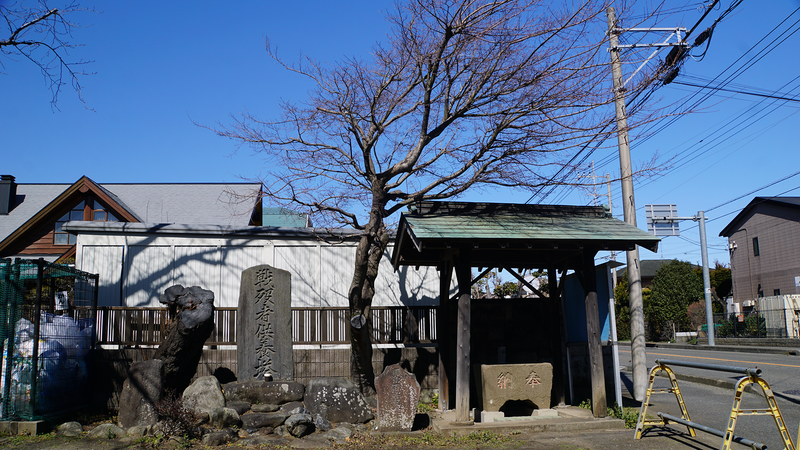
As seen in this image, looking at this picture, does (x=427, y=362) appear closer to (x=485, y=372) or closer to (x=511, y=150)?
(x=485, y=372)

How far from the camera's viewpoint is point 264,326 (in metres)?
11.2

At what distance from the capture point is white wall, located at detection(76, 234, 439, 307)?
13617 millimetres

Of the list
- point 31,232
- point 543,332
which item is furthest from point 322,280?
point 31,232

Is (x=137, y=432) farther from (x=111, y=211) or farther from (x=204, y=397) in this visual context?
(x=111, y=211)

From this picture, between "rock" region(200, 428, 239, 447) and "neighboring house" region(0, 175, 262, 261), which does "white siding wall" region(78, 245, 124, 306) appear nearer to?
"neighboring house" region(0, 175, 262, 261)

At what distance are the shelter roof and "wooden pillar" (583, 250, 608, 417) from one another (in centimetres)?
40

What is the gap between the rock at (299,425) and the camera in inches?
352

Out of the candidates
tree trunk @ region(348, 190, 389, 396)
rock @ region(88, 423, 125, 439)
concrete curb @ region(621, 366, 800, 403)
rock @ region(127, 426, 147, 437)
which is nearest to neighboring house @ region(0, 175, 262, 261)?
tree trunk @ region(348, 190, 389, 396)

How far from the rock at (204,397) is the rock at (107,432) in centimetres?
109

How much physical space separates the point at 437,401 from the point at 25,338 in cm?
807

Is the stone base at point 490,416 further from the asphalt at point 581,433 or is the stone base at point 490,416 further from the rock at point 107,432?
the rock at point 107,432

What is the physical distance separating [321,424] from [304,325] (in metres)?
3.57

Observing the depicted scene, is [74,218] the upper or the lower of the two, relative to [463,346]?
upper

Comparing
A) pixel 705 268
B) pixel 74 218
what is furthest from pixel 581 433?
pixel 705 268
